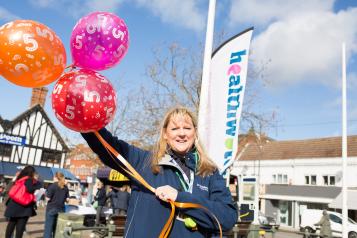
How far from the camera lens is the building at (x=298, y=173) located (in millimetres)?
28636

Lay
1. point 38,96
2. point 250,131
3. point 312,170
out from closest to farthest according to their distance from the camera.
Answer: point 250,131 → point 312,170 → point 38,96

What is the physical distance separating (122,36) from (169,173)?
1137 millimetres

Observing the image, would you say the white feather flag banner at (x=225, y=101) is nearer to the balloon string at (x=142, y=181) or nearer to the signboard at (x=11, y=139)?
the balloon string at (x=142, y=181)

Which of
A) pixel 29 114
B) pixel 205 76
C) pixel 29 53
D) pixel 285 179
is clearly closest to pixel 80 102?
pixel 29 53

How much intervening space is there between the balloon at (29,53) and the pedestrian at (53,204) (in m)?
5.91

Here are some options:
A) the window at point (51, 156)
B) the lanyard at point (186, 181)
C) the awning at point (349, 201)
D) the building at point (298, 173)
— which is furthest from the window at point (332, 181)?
the lanyard at point (186, 181)

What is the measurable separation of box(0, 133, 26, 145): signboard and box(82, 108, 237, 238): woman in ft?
A: 111

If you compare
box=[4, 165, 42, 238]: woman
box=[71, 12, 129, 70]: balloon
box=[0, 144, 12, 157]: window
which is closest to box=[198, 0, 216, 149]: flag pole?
box=[4, 165, 42, 238]: woman

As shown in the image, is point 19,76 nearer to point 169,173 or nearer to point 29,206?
point 169,173

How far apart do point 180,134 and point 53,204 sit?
6.37m

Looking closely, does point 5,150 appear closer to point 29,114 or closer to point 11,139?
point 11,139

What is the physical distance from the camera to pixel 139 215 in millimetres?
2053

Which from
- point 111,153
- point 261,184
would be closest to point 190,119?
point 111,153

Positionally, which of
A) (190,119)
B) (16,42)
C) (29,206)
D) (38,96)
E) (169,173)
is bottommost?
(29,206)
